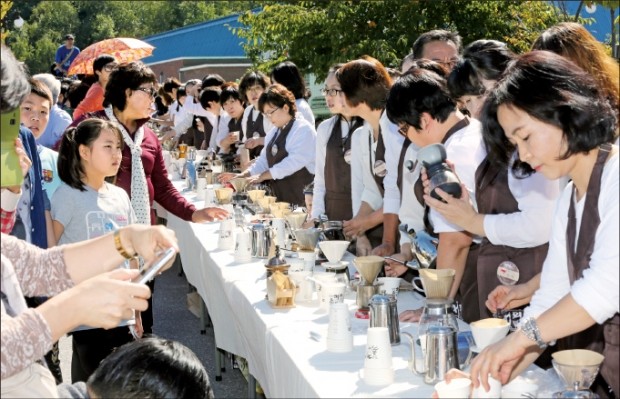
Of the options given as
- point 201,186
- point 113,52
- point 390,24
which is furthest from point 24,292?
point 390,24

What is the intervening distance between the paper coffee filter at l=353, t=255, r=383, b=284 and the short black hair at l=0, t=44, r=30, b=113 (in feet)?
4.64

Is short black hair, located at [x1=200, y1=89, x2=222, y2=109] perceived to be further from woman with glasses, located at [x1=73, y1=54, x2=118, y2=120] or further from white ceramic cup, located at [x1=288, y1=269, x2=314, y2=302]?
white ceramic cup, located at [x1=288, y1=269, x2=314, y2=302]

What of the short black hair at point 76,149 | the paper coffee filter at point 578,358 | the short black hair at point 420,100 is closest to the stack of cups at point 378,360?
the paper coffee filter at point 578,358

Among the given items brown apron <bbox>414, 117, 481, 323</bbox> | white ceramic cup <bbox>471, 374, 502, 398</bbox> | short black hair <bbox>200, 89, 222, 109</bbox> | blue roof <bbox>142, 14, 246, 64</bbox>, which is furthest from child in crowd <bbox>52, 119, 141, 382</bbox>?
blue roof <bbox>142, 14, 246, 64</bbox>

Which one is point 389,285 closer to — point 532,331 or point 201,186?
point 532,331

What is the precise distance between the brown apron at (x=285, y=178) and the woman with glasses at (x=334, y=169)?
1057 millimetres

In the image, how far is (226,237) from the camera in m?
4.59

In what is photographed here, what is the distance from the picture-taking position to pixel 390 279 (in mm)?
3072

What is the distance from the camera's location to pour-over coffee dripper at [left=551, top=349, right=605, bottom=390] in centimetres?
197

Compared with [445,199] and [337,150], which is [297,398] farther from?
[337,150]

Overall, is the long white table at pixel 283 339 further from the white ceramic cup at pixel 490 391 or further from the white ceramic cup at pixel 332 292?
the white ceramic cup at pixel 490 391

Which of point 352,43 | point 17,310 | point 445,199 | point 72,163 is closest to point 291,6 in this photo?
point 352,43

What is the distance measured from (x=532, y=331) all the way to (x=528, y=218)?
776mm

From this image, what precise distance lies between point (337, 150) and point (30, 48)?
4662 centimetres
